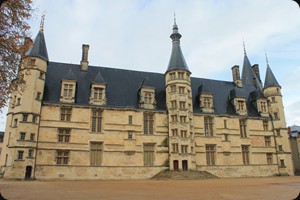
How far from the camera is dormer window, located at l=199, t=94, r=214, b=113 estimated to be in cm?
2906

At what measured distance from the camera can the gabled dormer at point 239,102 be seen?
99.5 feet

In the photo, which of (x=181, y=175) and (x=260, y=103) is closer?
(x=181, y=175)

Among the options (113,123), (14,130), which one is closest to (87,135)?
(113,123)

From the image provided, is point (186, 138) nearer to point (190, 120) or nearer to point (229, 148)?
point (190, 120)

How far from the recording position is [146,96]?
1075 inches

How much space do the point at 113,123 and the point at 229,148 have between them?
13.9 meters

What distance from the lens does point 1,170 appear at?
74.9ft

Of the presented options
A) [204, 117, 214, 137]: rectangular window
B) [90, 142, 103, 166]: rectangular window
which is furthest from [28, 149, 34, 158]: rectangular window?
[204, 117, 214, 137]: rectangular window

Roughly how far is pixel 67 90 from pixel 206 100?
16.2 m

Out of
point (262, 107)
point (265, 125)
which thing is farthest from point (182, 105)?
point (265, 125)

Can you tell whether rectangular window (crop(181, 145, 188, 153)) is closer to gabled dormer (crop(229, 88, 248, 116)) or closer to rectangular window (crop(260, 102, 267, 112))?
gabled dormer (crop(229, 88, 248, 116))

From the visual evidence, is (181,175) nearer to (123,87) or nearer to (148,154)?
(148,154)

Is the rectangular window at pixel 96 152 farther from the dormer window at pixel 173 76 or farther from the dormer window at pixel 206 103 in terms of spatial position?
the dormer window at pixel 206 103

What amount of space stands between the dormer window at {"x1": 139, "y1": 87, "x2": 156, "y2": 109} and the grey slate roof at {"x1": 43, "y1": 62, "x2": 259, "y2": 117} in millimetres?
733
